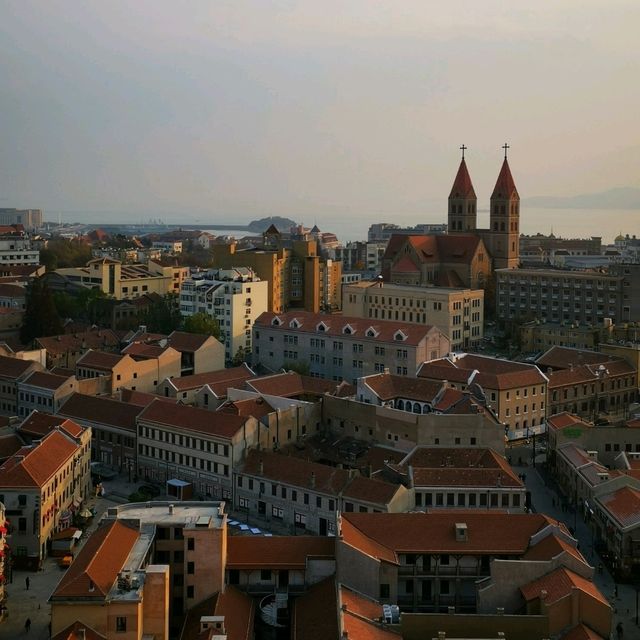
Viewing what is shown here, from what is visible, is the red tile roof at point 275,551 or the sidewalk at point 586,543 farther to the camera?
the sidewalk at point 586,543

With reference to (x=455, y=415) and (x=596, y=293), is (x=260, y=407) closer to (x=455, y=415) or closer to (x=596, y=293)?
(x=455, y=415)

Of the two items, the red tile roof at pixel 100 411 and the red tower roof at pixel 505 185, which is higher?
the red tower roof at pixel 505 185

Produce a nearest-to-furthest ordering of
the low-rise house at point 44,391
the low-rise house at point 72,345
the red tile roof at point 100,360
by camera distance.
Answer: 1. the low-rise house at point 44,391
2. the red tile roof at point 100,360
3. the low-rise house at point 72,345

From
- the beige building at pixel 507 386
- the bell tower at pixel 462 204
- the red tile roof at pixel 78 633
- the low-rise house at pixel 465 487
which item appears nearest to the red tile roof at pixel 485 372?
the beige building at pixel 507 386

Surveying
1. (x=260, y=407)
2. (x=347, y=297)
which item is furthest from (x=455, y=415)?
(x=347, y=297)

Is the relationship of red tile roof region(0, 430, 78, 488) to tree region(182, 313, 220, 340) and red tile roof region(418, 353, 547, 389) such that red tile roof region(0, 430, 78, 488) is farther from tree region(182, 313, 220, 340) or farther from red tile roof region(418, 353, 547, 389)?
tree region(182, 313, 220, 340)

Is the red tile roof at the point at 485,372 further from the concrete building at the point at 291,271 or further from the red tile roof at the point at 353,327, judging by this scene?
the concrete building at the point at 291,271

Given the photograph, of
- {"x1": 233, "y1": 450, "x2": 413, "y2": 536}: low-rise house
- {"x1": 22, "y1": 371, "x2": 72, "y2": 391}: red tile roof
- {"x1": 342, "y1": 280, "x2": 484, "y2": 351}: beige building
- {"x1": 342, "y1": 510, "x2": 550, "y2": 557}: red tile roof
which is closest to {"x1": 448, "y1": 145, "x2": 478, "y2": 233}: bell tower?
{"x1": 342, "y1": 280, "x2": 484, "y2": 351}: beige building
